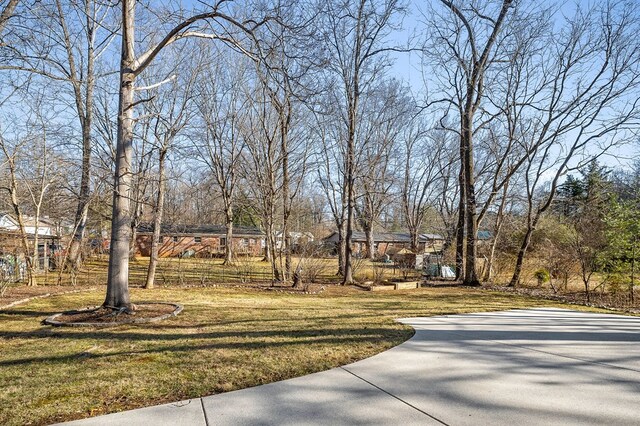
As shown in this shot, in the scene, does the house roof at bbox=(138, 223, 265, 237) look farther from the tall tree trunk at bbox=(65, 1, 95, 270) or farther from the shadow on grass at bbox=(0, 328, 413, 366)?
the shadow on grass at bbox=(0, 328, 413, 366)

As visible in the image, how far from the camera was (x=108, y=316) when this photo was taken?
6.50m

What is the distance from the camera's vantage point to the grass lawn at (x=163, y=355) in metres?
3.27

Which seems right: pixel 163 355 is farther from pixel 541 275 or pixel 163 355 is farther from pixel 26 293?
pixel 541 275

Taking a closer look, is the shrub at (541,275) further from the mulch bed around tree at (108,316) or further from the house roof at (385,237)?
the house roof at (385,237)

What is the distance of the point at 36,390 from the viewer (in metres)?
3.40

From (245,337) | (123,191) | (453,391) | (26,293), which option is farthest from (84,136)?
(453,391)

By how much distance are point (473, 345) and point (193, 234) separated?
1447 inches

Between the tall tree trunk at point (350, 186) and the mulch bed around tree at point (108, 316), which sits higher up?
the tall tree trunk at point (350, 186)

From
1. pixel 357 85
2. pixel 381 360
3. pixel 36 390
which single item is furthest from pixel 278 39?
pixel 357 85

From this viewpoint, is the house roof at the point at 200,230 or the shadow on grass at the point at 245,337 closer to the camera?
the shadow on grass at the point at 245,337

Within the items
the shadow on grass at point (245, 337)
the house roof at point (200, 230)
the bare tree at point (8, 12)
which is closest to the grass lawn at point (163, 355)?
the shadow on grass at point (245, 337)

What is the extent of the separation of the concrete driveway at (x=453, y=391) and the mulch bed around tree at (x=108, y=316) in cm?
358

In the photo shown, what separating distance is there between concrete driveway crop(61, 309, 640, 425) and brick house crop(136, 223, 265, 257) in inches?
1234

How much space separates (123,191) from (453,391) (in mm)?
6025
